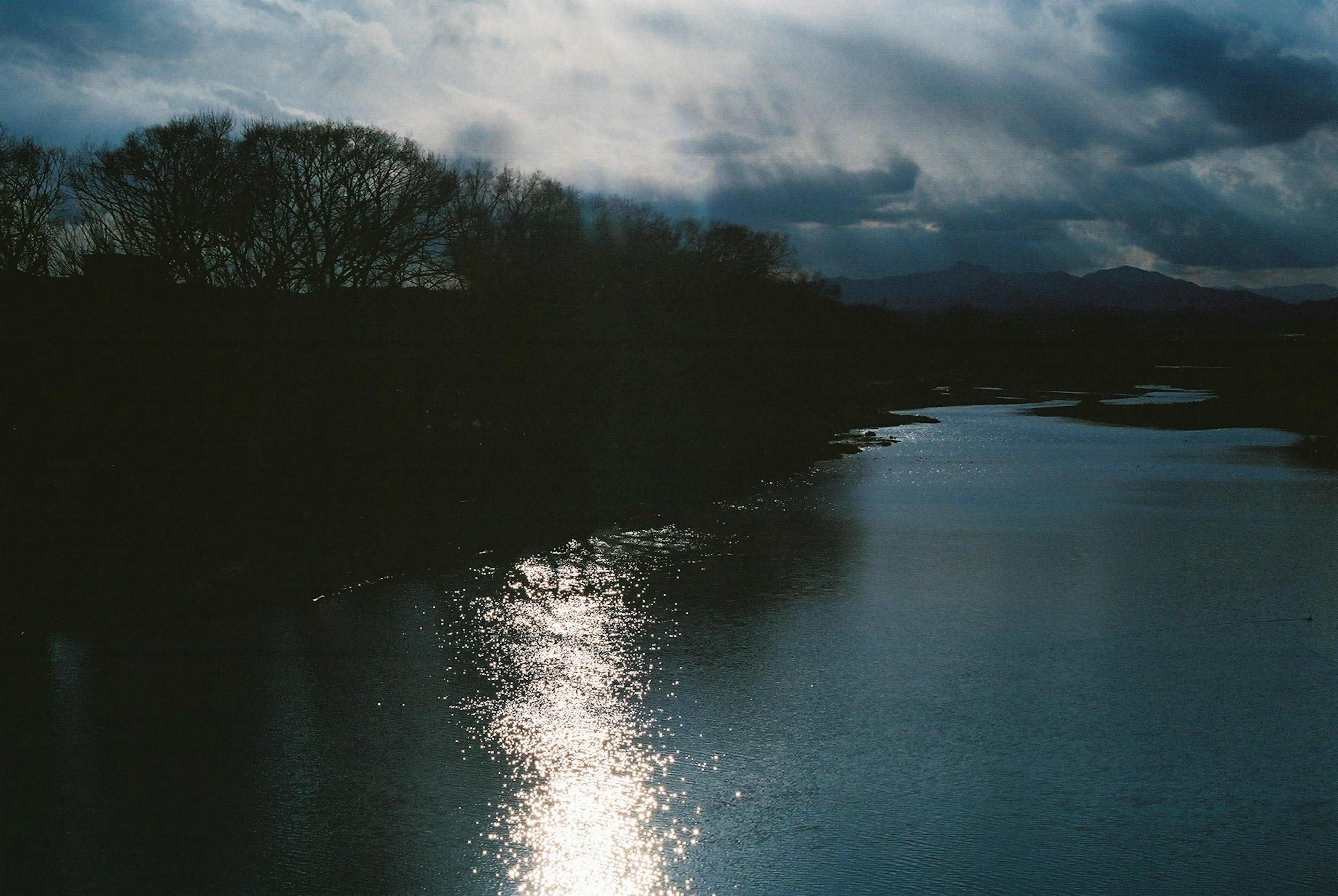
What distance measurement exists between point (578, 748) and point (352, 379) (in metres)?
22.2

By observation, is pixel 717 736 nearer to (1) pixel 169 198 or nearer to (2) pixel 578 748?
(2) pixel 578 748

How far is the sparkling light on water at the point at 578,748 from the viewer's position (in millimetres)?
5828

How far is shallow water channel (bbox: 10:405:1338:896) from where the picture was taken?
19.3 feet

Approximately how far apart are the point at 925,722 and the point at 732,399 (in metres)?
40.2

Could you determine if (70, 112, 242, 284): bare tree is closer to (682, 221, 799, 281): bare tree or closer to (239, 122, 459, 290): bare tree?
(239, 122, 459, 290): bare tree

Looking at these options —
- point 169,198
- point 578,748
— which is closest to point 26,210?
point 169,198

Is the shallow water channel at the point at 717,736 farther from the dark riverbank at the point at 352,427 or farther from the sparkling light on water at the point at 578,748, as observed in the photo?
the dark riverbank at the point at 352,427

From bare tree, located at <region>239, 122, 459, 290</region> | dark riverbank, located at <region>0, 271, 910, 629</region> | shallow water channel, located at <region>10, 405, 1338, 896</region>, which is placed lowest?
shallow water channel, located at <region>10, 405, 1338, 896</region>

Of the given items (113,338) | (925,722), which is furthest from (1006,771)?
(113,338)

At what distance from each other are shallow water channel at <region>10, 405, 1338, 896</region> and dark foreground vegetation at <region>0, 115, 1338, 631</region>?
329cm

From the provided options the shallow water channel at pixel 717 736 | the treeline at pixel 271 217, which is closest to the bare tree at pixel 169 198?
the treeline at pixel 271 217

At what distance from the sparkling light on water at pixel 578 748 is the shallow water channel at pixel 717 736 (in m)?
0.03

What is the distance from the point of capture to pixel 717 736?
779cm

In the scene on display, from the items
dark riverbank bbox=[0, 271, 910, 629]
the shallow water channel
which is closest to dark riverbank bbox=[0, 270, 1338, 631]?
dark riverbank bbox=[0, 271, 910, 629]
